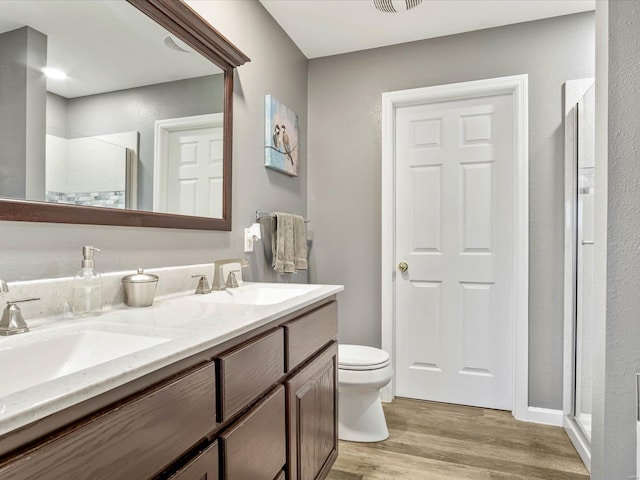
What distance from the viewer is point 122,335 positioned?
892 millimetres

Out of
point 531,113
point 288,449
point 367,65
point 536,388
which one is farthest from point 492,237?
point 288,449

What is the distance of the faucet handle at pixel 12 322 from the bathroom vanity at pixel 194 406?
0.61 feet

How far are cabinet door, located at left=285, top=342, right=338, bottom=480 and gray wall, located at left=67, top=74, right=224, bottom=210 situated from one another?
0.84 m

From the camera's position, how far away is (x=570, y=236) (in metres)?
2.22

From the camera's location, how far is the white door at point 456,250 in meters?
2.45

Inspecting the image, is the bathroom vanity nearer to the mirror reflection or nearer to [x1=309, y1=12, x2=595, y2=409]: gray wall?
the mirror reflection

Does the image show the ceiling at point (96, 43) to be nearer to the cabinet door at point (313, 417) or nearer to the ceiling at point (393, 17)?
the ceiling at point (393, 17)

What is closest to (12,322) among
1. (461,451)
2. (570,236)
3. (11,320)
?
(11,320)

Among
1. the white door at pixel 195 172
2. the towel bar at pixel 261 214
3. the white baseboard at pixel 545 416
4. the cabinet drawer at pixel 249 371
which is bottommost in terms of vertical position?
the white baseboard at pixel 545 416

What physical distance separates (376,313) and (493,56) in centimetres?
183

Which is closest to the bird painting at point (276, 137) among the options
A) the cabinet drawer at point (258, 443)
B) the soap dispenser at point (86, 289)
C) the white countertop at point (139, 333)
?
the white countertop at point (139, 333)

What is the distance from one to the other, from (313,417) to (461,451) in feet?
3.26

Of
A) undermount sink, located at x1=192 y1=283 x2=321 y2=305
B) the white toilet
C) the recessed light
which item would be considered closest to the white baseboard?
the white toilet

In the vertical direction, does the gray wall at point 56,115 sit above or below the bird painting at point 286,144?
below
